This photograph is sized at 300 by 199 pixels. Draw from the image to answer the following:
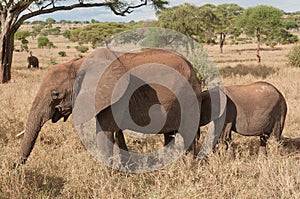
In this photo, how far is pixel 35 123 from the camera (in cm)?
353

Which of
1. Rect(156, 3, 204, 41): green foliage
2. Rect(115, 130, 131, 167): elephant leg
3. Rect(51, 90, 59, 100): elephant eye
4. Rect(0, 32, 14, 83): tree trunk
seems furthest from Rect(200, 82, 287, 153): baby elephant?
Rect(156, 3, 204, 41): green foliage

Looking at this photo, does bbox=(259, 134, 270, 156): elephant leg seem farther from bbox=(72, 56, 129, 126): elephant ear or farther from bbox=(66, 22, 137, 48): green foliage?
bbox=(66, 22, 137, 48): green foliage

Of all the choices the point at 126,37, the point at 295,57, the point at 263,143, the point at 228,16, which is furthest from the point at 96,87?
the point at 228,16

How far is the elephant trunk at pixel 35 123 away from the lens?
351 centimetres

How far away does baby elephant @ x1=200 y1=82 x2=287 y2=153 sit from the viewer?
14.6ft

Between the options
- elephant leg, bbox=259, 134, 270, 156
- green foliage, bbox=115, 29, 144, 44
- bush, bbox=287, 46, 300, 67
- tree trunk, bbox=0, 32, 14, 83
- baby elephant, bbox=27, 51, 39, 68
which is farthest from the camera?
baby elephant, bbox=27, 51, 39, 68

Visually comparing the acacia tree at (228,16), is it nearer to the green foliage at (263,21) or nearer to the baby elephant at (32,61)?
the green foliage at (263,21)

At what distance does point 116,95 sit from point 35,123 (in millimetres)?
786

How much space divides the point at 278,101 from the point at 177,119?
1417 millimetres

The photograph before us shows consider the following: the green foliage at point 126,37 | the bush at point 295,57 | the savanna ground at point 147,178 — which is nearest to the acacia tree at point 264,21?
the bush at point 295,57

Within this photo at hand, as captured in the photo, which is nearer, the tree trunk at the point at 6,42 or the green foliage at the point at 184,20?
the tree trunk at the point at 6,42

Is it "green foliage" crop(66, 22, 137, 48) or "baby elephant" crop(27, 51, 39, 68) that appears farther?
"green foliage" crop(66, 22, 137, 48)

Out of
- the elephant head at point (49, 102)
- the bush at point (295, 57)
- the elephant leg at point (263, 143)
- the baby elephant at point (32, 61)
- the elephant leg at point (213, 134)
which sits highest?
the elephant head at point (49, 102)

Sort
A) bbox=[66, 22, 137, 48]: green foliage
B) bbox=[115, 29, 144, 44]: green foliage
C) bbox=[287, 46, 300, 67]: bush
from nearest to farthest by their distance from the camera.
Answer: bbox=[115, 29, 144, 44]: green foliage
bbox=[287, 46, 300, 67]: bush
bbox=[66, 22, 137, 48]: green foliage
